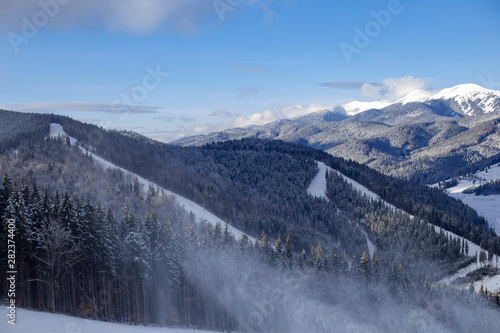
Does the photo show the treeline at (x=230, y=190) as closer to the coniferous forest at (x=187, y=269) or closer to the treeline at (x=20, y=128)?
the coniferous forest at (x=187, y=269)

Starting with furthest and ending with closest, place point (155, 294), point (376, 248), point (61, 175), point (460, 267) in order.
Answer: point (376, 248) < point (460, 267) < point (61, 175) < point (155, 294)

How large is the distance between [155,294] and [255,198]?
124000mm

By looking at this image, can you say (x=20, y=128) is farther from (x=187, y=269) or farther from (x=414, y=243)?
(x=414, y=243)

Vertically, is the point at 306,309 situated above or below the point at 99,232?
below

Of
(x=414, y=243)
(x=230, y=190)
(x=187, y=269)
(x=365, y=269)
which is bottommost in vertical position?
(x=414, y=243)

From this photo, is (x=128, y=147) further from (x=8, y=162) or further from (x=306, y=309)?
(x=306, y=309)

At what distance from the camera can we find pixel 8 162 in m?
103

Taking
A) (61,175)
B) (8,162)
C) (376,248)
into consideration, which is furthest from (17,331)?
(376,248)

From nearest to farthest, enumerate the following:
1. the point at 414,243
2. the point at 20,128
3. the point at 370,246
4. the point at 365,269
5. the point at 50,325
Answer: the point at 50,325 < the point at 365,269 < the point at 414,243 < the point at 370,246 < the point at 20,128

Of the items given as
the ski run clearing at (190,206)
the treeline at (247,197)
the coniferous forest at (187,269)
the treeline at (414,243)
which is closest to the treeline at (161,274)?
the coniferous forest at (187,269)

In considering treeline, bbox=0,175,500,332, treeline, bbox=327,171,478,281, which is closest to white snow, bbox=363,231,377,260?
treeline, bbox=327,171,478,281

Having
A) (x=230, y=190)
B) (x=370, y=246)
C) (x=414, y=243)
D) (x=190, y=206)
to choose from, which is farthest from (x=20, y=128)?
(x=414, y=243)

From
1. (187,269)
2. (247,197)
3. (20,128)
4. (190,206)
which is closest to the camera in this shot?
(187,269)

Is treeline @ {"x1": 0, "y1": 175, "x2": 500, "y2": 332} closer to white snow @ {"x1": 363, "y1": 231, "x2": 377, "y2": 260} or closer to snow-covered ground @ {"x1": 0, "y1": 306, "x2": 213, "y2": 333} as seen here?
snow-covered ground @ {"x1": 0, "y1": 306, "x2": 213, "y2": 333}
